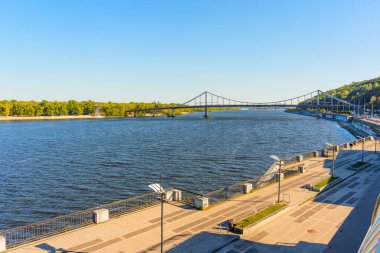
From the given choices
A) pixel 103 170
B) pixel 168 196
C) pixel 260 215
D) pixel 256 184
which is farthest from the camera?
pixel 103 170

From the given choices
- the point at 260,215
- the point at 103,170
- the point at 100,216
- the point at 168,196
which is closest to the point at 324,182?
the point at 260,215

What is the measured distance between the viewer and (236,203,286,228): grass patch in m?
20.4

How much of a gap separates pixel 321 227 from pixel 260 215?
408 cm

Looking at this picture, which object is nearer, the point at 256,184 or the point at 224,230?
the point at 224,230

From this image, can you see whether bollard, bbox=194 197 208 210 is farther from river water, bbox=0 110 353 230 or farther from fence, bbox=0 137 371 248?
river water, bbox=0 110 353 230

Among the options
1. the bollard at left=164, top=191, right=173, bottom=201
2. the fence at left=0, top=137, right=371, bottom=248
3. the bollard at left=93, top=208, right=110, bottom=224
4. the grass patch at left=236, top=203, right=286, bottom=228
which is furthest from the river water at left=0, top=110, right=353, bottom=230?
the grass patch at left=236, top=203, right=286, bottom=228

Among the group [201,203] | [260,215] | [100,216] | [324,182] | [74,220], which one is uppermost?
[324,182]

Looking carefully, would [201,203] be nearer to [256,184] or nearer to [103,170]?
[256,184]

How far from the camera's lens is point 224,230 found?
2017 cm

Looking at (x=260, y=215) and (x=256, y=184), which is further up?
(x=260, y=215)

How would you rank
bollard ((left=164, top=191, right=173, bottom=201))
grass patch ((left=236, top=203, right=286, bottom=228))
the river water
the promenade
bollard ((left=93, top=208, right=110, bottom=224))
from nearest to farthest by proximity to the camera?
the promenade < grass patch ((left=236, top=203, right=286, bottom=228)) < bollard ((left=93, top=208, right=110, bottom=224)) < bollard ((left=164, top=191, right=173, bottom=201)) < the river water

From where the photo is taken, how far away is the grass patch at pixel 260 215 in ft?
66.9

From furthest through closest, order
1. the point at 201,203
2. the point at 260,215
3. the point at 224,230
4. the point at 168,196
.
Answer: the point at 168,196, the point at 201,203, the point at 260,215, the point at 224,230

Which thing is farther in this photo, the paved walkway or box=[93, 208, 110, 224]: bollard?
box=[93, 208, 110, 224]: bollard
